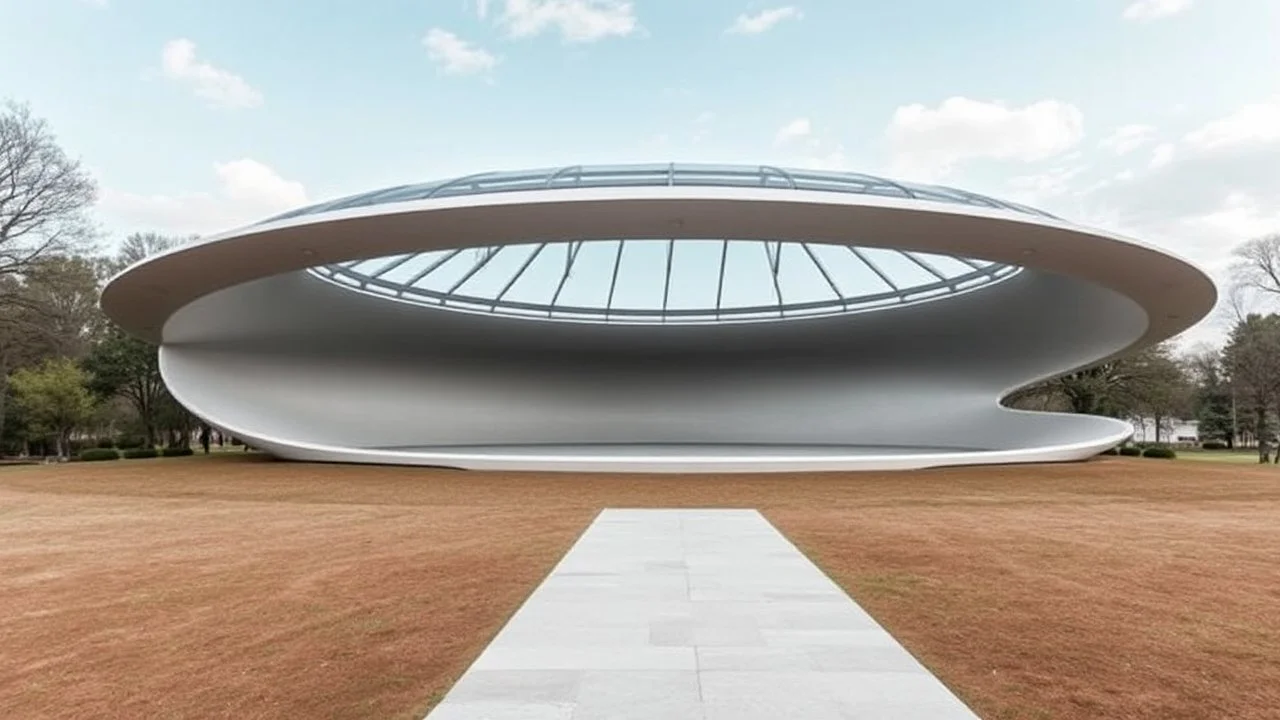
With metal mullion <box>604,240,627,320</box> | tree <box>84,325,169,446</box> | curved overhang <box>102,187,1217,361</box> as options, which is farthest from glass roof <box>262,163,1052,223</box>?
tree <box>84,325,169,446</box>

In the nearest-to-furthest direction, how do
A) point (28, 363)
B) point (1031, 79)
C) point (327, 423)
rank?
1. point (1031, 79)
2. point (327, 423)
3. point (28, 363)

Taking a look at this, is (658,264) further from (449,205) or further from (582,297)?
(449,205)

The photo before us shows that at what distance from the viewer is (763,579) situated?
266 inches

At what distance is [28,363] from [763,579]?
5275 cm

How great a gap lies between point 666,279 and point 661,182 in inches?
508

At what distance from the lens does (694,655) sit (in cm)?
451

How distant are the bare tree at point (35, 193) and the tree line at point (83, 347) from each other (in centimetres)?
4

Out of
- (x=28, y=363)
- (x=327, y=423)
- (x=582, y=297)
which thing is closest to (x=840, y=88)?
(x=582, y=297)

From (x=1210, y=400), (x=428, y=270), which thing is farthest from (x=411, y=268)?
(x=1210, y=400)

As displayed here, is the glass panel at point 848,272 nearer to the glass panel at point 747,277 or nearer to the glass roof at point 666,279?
the glass roof at point 666,279

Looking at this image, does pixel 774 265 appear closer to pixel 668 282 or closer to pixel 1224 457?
pixel 668 282

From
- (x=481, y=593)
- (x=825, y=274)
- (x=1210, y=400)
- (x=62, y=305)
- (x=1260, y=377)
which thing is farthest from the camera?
(x=1210, y=400)

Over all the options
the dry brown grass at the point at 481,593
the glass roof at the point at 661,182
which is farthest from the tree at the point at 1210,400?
the dry brown grass at the point at 481,593

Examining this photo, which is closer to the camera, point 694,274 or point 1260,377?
point 694,274
